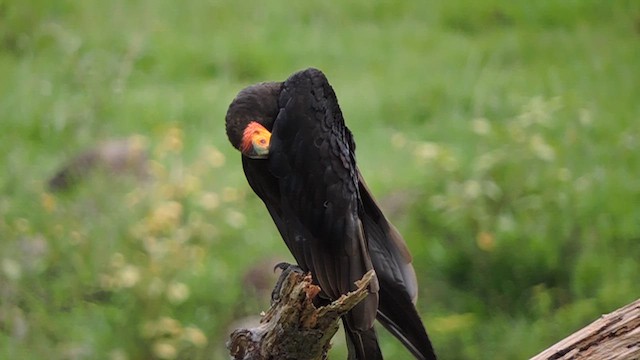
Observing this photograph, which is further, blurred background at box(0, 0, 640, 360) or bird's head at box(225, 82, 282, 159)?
blurred background at box(0, 0, 640, 360)

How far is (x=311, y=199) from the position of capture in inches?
120

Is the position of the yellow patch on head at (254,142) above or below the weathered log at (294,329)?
above

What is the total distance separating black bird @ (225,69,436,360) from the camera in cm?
295

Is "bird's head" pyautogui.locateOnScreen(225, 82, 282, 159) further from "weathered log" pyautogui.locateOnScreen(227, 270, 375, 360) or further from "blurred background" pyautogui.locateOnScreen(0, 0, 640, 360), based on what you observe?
"blurred background" pyautogui.locateOnScreen(0, 0, 640, 360)

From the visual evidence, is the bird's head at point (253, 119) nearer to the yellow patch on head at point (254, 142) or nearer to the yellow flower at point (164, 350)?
the yellow patch on head at point (254, 142)

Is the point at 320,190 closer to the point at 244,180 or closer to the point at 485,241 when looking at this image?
the point at 485,241

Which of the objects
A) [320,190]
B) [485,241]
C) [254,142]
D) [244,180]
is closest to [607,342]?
[320,190]

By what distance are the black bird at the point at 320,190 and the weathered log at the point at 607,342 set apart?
562 millimetres

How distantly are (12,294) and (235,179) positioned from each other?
1.45m

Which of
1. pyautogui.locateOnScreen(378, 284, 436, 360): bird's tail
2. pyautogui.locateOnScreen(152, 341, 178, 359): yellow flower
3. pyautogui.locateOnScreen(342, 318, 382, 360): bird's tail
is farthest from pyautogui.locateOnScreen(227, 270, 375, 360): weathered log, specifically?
pyautogui.locateOnScreen(152, 341, 178, 359): yellow flower

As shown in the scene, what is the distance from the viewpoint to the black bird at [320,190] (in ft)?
9.68

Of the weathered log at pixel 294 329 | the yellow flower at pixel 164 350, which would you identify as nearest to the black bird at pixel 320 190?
the weathered log at pixel 294 329

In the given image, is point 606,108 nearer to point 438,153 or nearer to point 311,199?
point 438,153

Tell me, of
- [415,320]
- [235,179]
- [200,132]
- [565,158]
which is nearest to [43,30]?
[200,132]
